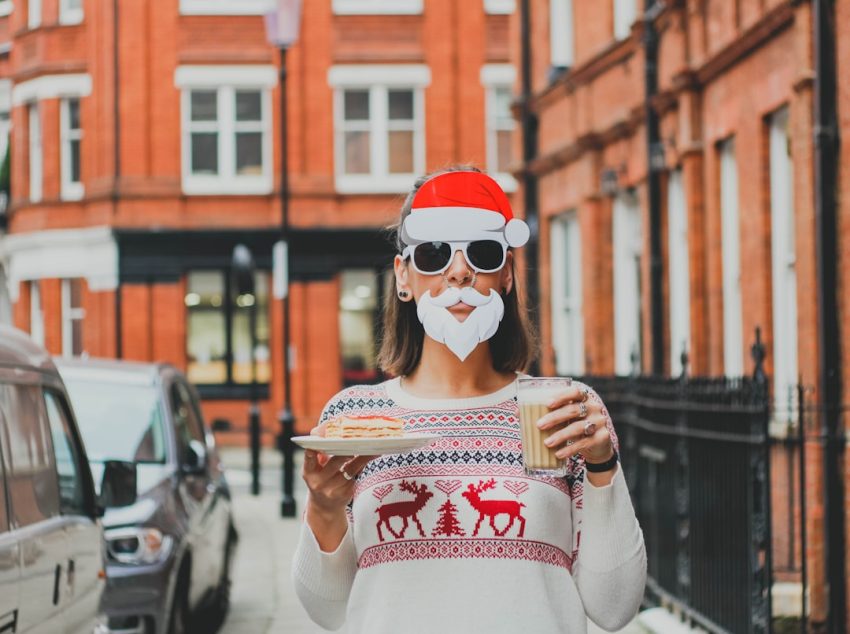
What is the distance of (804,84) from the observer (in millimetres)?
11430

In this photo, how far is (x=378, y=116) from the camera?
3606 centimetres

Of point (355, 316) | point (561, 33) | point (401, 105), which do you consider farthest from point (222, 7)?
point (561, 33)

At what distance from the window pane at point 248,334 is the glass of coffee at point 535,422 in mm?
32537

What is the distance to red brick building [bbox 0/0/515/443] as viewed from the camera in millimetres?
35562

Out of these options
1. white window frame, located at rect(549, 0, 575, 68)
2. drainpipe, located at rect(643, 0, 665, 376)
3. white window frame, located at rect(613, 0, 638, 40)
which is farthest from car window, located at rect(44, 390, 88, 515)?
white window frame, located at rect(549, 0, 575, 68)

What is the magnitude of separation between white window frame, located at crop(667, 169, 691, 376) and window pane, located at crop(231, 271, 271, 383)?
64.9 ft

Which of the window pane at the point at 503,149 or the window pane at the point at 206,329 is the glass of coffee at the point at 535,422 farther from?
the window pane at the point at 503,149

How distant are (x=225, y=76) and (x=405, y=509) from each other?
32.9m

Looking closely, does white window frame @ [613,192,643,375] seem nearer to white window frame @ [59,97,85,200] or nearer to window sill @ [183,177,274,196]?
window sill @ [183,177,274,196]

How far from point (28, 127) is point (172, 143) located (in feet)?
14.6

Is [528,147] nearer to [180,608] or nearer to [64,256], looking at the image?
[180,608]

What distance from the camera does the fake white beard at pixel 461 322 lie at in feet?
11.6

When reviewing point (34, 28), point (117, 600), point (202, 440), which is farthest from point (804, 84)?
point (34, 28)

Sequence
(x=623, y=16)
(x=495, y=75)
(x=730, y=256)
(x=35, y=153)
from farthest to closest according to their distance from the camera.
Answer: (x=35, y=153) → (x=495, y=75) → (x=623, y=16) → (x=730, y=256)
